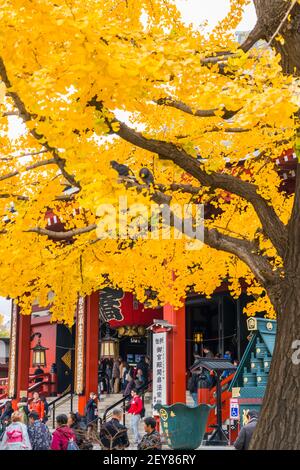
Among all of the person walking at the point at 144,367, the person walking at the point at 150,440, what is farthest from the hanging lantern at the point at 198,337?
the person walking at the point at 150,440

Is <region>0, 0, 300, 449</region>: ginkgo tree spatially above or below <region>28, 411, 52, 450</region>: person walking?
above

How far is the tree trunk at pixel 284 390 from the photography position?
7777mm

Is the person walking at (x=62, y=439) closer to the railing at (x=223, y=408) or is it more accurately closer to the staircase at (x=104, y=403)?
the railing at (x=223, y=408)

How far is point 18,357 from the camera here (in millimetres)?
23562

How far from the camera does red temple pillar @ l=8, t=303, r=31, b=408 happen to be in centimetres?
2333

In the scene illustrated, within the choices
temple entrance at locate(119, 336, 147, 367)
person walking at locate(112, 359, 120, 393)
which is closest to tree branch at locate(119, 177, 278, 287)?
person walking at locate(112, 359, 120, 393)

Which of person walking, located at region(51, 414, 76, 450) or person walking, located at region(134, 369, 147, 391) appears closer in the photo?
person walking, located at region(51, 414, 76, 450)

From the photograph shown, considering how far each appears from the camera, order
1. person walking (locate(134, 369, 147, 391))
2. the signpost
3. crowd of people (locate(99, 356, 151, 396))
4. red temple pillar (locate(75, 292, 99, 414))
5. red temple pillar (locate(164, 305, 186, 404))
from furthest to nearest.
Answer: crowd of people (locate(99, 356, 151, 396))
person walking (locate(134, 369, 147, 391))
red temple pillar (locate(75, 292, 99, 414))
red temple pillar (locate(164, 305, 186, 404))
the signpost

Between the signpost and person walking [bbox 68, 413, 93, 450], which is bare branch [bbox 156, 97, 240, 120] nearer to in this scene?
person walking [bbox 68, 413, 93, 450]

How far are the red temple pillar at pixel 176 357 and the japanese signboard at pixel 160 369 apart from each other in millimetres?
125

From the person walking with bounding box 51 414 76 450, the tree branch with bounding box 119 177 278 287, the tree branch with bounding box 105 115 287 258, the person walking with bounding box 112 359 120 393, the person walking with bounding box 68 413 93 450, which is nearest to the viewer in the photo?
the tree branch with bounding box 119 177 278 287

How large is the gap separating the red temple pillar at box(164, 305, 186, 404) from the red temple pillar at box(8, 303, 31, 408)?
8.21m

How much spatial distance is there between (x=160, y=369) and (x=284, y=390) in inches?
364
